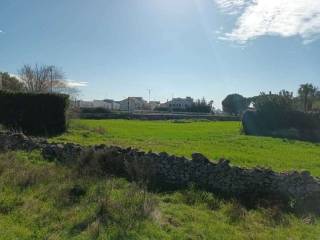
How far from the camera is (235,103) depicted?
129 m

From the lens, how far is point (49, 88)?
71.4 metres

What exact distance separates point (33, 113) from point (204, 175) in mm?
18174

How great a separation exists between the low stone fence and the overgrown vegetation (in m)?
0.67

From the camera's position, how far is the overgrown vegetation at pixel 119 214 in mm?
7504

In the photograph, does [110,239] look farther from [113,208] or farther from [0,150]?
[0,150]

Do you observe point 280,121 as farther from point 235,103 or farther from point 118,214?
point 235,103

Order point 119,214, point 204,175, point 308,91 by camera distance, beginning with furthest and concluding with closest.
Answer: point 308,91 < point 204,175 < point 119,214

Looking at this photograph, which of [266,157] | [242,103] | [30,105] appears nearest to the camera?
[266,157]

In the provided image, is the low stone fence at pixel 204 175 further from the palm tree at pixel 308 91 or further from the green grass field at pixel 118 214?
the palm tree at pixel 308 91

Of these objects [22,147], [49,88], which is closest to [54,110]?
[22,147]

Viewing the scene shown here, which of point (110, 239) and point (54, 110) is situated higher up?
point (54, 110)

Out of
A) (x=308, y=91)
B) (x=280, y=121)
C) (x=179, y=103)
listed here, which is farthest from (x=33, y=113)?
(x=179, y=103)

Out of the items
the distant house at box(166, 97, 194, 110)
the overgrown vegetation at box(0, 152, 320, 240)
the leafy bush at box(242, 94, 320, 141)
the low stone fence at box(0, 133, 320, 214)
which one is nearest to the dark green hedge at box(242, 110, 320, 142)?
the leafy bush at box(242, 94, 320, 141)

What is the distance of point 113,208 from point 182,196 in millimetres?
2657
